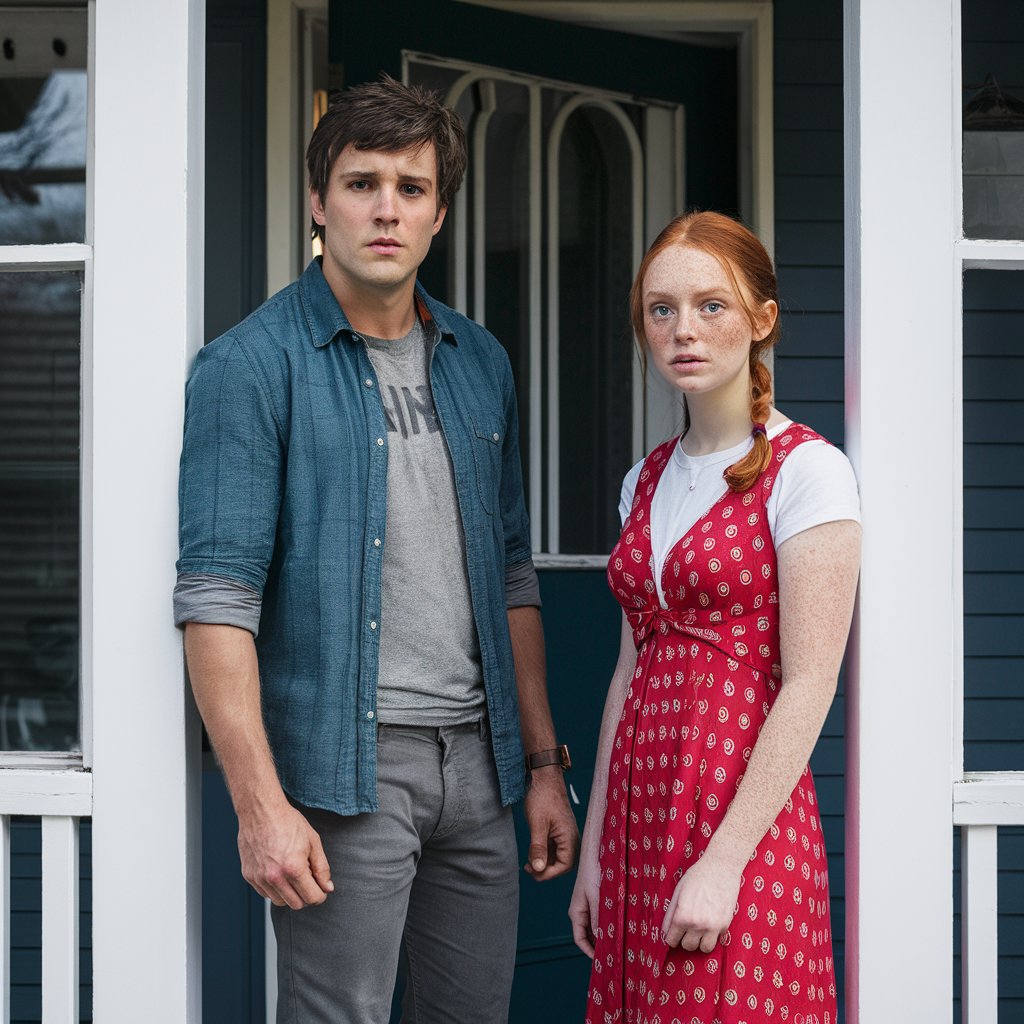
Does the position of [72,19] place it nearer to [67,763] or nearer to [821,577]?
[67,763]

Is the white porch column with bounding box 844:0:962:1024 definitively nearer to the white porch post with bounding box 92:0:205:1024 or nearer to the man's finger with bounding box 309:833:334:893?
the man's finger with bounding box 309:833:334:893

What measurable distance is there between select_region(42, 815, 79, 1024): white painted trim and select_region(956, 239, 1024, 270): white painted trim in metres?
1.61

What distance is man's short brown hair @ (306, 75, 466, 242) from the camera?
5.58 ft

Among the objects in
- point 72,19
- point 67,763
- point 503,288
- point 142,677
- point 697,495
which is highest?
point 72,19

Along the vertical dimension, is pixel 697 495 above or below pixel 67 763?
above

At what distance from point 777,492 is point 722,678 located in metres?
0.26

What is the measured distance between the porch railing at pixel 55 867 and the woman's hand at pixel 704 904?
91 centimetres

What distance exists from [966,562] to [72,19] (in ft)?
8.02

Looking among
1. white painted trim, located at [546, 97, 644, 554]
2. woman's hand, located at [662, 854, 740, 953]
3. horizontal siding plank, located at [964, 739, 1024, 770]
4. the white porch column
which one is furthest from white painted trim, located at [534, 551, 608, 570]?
woman's hand, located at [662, 854, 740, 953]

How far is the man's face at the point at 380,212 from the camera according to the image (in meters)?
1.69

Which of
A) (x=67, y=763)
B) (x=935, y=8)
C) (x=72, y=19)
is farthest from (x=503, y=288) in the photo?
(x=67, y=763)

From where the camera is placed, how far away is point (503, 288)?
10.4 ft

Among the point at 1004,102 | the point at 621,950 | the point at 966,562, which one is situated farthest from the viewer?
the point at 966,562

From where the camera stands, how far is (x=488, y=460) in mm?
1863
